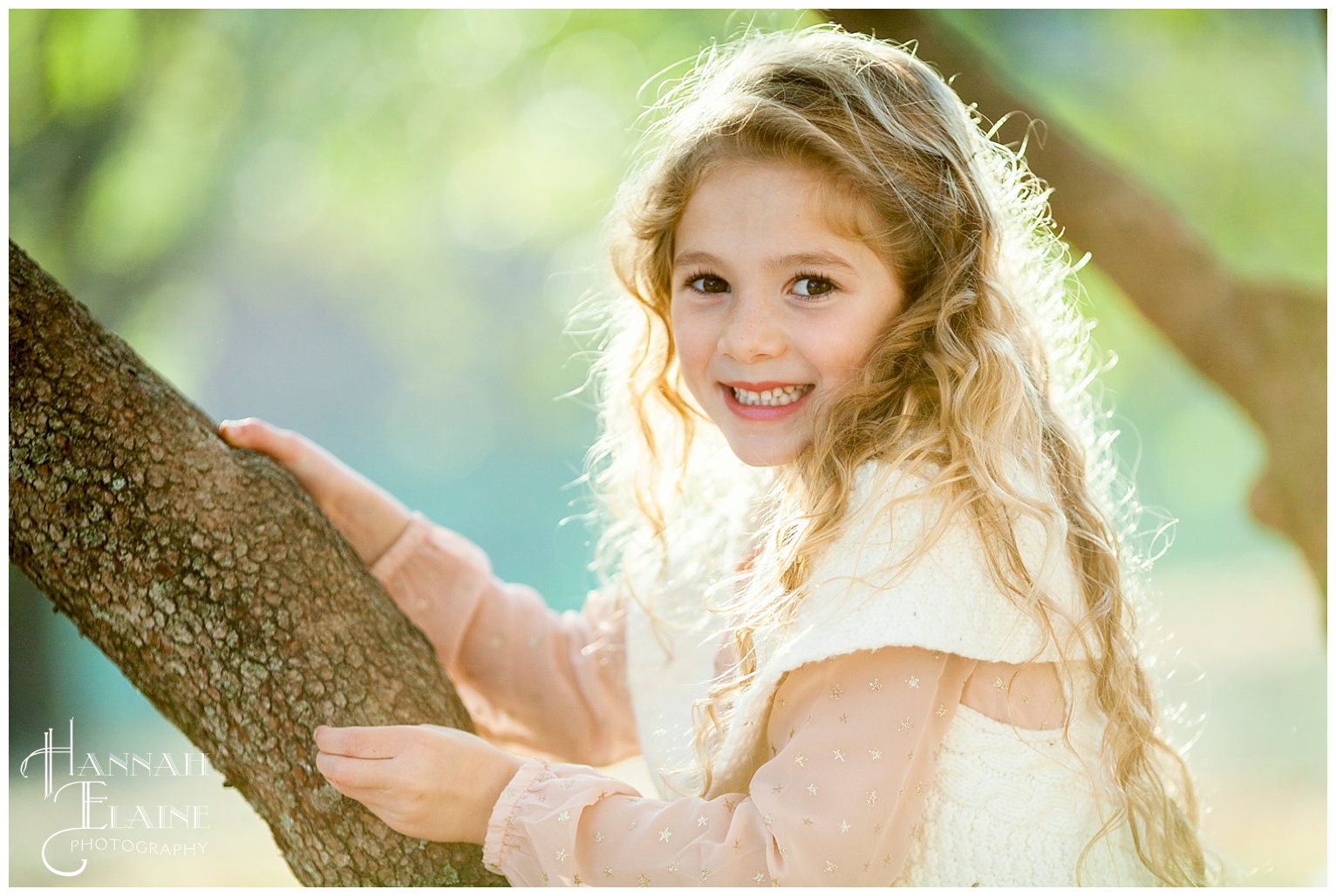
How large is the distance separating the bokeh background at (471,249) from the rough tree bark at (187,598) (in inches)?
12.2

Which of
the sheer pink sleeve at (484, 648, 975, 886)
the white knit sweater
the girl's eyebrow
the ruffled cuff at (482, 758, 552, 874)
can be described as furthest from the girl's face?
the ruffled cuff at (482, 758, 552, 874)

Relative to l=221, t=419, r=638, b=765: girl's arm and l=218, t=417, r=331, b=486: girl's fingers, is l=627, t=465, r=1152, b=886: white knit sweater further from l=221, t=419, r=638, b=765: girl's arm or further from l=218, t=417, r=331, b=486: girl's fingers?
l=218, t=417, r=331, b=486: girl's fingers

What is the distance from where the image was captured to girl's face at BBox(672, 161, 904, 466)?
1.14 metres

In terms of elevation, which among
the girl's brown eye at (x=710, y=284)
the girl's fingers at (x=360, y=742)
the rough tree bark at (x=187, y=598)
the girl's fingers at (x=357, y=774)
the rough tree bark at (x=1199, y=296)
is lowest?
the girl's fingers at (x=357, y=774)

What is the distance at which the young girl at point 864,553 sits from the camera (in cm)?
102

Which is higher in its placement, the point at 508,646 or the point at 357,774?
the point at 508,646

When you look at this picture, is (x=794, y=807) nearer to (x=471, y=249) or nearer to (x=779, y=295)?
(x=779, y=295)

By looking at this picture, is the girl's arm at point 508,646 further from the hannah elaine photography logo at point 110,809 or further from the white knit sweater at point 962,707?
the white knit sweater at point 962,707

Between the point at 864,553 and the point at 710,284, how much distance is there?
0.36m

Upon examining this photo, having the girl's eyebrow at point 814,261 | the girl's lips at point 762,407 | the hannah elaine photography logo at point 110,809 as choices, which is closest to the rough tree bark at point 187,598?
the hannah elaine photography logo at point 110,809

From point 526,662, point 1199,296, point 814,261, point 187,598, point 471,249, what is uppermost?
point 471,249

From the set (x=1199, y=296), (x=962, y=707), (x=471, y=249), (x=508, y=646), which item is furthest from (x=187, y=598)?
(x=471, y=249)

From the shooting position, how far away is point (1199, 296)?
1.67 m

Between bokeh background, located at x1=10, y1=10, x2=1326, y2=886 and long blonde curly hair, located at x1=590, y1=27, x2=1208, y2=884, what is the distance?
18cm
